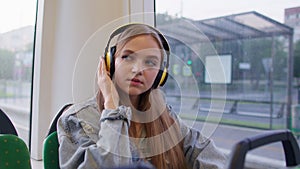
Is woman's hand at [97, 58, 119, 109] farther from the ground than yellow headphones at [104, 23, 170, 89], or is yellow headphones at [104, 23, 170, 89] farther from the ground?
yellow headphones at [104, 23, 170, 89]

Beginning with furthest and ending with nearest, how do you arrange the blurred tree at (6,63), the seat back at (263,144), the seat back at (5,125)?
1. the blurred tree at (6,63)
2. the seat back at (5,125)
3. the seat back at (263,144)

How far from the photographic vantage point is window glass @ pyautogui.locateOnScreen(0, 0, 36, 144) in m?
2.20

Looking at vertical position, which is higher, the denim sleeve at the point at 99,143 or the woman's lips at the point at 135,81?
the woman's lips at the point at 135,81

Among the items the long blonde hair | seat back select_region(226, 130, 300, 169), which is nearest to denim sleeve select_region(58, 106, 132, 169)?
the long blonde hair

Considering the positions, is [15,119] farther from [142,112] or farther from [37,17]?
[142,112]

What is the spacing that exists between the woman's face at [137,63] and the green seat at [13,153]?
0.43 metres

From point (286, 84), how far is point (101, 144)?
0.91m

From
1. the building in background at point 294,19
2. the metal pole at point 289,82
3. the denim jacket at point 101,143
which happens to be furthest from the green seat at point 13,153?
the building in background at point 294,19

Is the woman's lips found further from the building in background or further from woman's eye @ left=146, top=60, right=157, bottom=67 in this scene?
the building in background

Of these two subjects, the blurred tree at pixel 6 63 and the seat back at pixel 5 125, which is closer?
the seat back at pixel 5 125

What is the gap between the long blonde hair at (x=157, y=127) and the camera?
45.0 inches

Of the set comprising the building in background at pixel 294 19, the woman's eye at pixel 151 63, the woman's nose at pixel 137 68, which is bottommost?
the woman's nose at pixel 137 68

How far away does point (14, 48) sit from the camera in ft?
7.45

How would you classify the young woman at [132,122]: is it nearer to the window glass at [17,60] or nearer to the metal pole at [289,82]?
the metal pole at [289,82]
